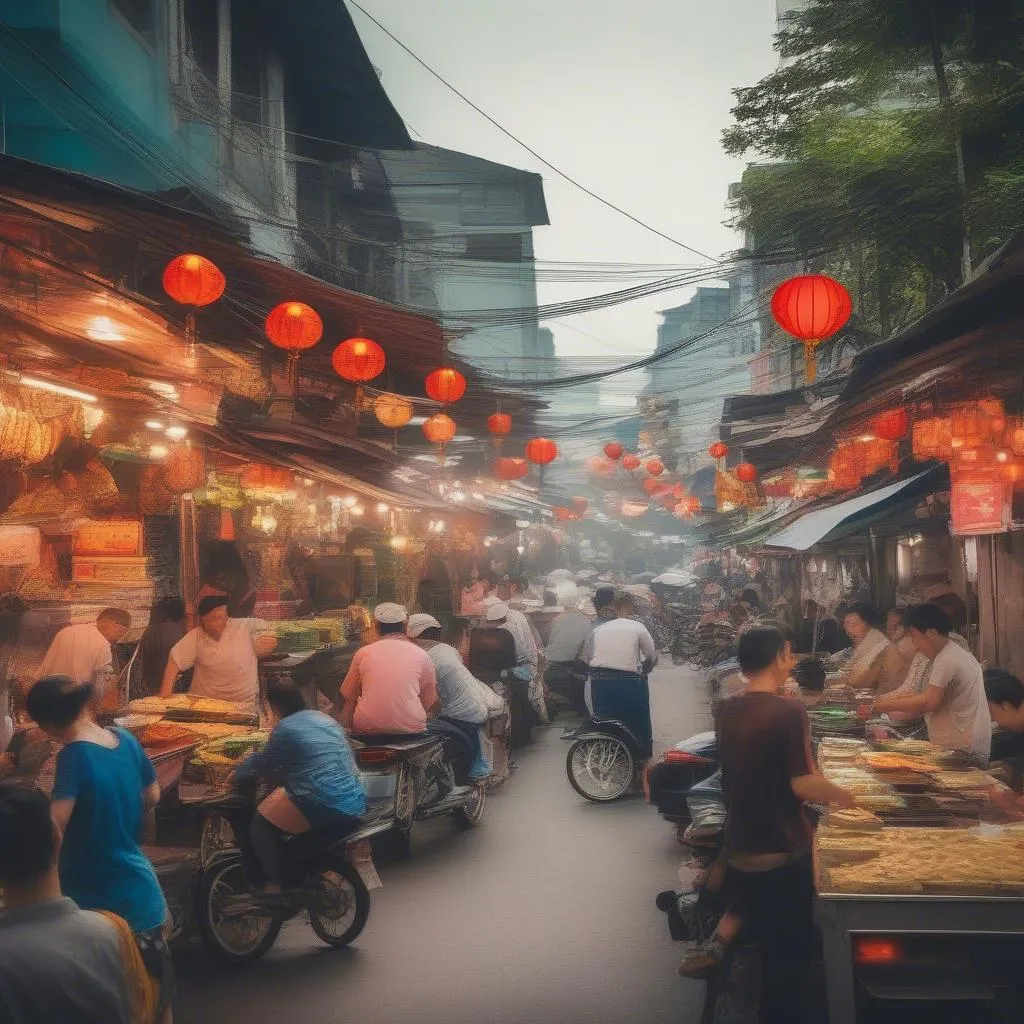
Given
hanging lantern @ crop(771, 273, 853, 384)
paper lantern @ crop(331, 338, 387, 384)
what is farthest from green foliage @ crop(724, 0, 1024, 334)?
paper lantern @ crop(331, 338, 387, 384)

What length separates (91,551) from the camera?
1098 centimetres

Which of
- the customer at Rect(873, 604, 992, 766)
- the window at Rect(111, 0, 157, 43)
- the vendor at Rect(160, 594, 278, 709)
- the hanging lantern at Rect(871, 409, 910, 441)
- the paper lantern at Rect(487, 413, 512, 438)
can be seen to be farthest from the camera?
the paper lantern at Rect(487, 413, 512, 438)

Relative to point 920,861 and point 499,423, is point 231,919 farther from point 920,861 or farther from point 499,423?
point 499,423

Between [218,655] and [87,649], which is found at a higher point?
[87,649]

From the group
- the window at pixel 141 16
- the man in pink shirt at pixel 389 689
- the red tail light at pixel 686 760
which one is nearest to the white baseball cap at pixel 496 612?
the man in pink shirt at pixel 389 689

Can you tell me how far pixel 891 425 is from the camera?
12.4m

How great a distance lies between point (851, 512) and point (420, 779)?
764 cm

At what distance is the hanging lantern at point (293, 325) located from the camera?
10.2 meters

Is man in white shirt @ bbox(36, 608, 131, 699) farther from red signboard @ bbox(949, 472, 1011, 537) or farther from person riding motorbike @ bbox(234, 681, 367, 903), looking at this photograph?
red signboard @ bbox(949, 472, 1011, 537)

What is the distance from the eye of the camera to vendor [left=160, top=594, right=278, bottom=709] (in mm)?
9930

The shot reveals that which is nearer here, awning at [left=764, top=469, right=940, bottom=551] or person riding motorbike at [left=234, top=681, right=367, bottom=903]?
person riding motorbike at [left=234, top=681, right=367, bottom=903]

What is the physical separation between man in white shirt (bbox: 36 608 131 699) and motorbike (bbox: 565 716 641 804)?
459 centimetres

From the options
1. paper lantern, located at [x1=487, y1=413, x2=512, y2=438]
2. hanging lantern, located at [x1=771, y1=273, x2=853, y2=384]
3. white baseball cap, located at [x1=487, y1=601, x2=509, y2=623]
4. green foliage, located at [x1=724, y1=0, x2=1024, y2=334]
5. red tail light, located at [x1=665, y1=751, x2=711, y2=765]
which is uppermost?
green foliage, located at [x1=724, y1=0, x2=1024, y2=334]

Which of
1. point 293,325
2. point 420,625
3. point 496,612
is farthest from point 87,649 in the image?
point 496,612
